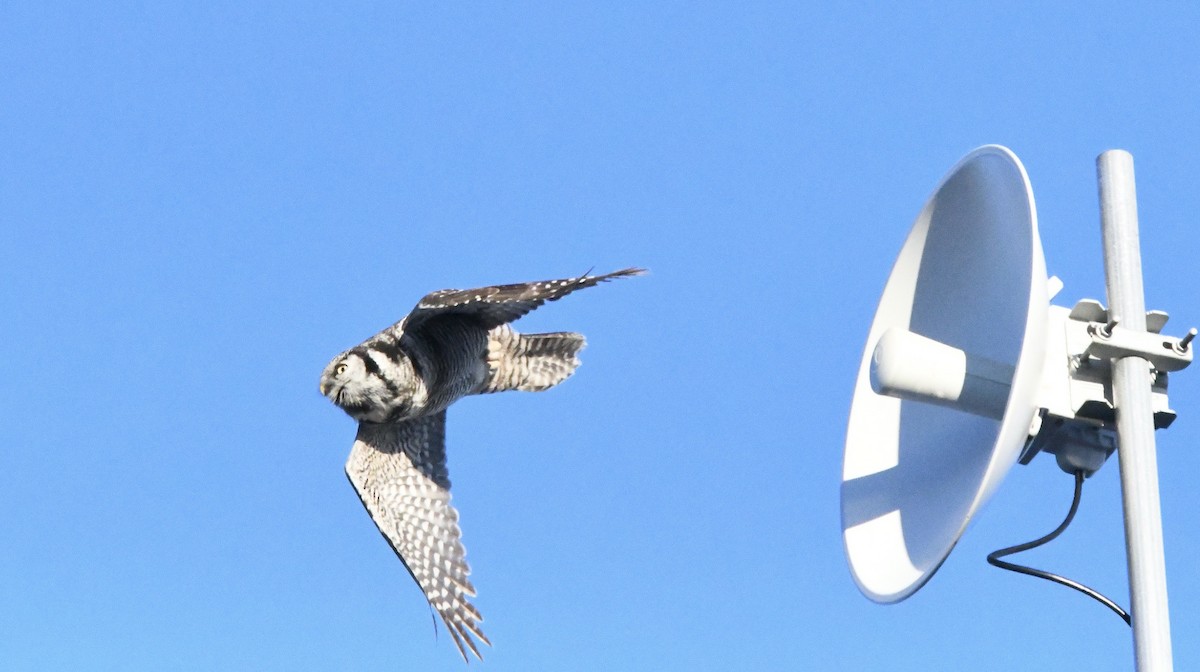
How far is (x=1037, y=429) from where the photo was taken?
3873 mm

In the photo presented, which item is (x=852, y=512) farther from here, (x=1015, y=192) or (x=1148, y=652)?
(x=1148, y=652)

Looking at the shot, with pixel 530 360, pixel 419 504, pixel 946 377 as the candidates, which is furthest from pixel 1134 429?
pixel 530 360

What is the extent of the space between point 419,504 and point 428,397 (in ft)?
2.68

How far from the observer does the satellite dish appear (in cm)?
400

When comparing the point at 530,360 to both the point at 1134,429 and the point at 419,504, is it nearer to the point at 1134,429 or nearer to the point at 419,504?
the point at 419,504

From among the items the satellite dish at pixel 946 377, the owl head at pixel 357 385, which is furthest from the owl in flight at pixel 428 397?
the satellite dish at pixel 946 377

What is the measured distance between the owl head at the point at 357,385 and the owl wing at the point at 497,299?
36cm

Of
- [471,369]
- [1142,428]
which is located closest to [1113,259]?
[1142,428]

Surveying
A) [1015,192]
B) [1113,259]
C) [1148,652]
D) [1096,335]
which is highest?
[1015,192]

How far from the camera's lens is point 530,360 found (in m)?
10.3

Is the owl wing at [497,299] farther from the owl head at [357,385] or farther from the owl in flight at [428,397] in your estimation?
the owl head at [357,385]

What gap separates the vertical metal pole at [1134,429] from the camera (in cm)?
344

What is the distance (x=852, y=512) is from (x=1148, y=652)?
1790 millimetres

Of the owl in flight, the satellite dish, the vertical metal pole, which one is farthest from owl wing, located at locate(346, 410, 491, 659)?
the vertical metal pole
